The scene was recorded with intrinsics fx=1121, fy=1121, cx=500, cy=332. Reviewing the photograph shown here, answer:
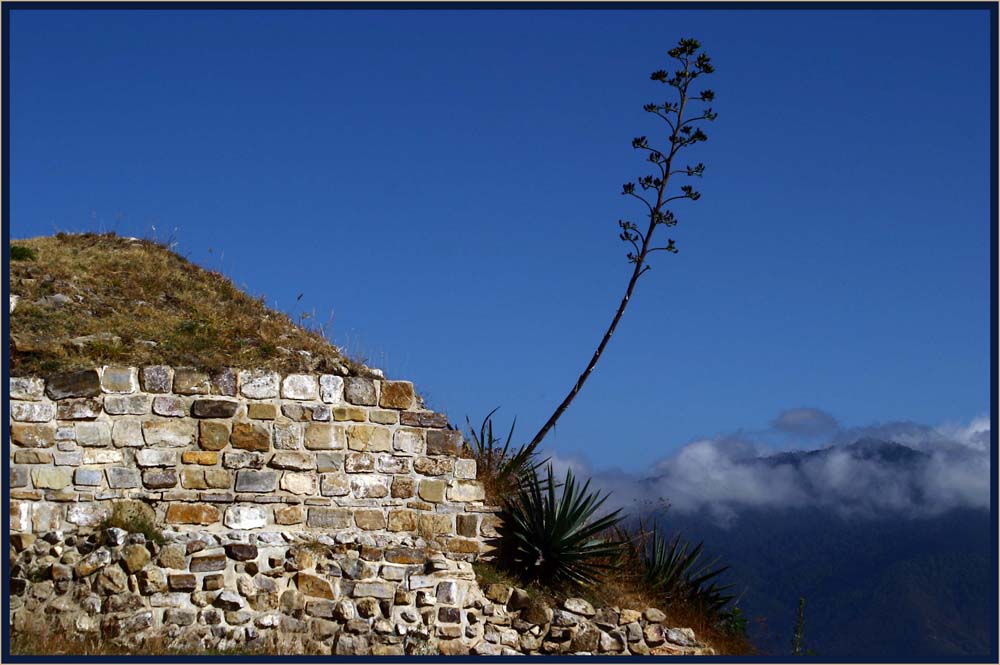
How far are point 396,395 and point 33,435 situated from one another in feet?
12.0

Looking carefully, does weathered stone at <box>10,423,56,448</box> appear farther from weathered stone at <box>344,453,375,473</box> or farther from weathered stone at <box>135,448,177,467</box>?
weathered stone at <box>344,453,375,473</box>

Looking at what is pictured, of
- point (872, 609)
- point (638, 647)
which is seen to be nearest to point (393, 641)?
point (638, 647)

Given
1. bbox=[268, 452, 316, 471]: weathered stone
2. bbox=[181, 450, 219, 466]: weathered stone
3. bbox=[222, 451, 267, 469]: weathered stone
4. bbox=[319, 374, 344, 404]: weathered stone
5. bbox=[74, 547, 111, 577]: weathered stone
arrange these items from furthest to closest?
bbox=[319, 374, 344, 404]: weathered stone
bbox=[268, 452, 316, 471]: weathered stone
bbox=[222, 451, 267, 469]: weathered stone
bbox=[181, 450, 219, 466]: weathered stone
bbox=[74, 547, 111, 577]: weathered stone

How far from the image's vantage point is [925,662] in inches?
396

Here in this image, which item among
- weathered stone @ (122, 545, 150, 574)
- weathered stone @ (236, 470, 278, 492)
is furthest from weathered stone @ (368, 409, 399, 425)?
weathered stone @ (122, 545, 150, 574)

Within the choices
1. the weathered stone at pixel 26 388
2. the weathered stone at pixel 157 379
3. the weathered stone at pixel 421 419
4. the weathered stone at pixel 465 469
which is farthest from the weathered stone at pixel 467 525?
the weathered stone at pixel 26 388

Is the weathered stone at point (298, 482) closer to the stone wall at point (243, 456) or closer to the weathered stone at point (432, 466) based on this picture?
the stone wall at point (243, 456)

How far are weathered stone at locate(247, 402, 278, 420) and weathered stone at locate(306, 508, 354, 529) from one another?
106 centimetres

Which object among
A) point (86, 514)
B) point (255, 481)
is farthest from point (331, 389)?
point (86, 514)

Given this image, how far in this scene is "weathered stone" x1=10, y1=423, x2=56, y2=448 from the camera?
11.0m

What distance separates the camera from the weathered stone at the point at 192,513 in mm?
11242

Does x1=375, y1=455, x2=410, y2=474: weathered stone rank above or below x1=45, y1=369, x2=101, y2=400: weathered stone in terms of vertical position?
below

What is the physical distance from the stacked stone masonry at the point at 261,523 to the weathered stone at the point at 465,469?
0.06 ft

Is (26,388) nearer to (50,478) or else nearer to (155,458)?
(50,478)
